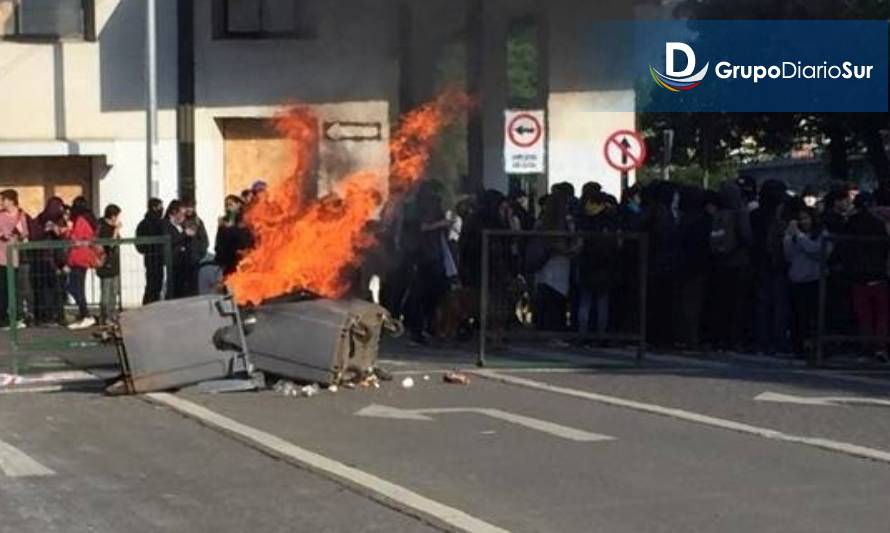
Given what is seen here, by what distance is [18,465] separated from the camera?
10.0 meters

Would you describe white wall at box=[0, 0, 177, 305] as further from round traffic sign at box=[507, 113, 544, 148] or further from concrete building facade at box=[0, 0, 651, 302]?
round traffic sign at box=[507, 113, 544, 148]

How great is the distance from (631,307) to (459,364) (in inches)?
76.4

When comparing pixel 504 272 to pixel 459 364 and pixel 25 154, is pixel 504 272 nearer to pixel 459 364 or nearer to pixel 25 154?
pixel 459 364

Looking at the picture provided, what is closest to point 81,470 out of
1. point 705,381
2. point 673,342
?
point 705,381

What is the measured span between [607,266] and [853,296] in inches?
97.6

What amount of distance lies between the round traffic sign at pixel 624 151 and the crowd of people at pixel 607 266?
447cm

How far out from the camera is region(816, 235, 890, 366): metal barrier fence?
15.9 meters

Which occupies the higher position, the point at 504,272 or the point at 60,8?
the point at 60,8

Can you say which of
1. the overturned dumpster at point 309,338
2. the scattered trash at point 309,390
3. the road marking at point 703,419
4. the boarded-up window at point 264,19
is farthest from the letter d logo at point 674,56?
the scattered trash at point 309,390

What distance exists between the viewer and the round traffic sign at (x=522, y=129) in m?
20.7

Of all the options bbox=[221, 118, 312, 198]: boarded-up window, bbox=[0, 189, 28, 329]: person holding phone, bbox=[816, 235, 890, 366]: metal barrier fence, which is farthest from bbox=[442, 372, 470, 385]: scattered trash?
bbox=[221, 118, 312, 198]: boarded-up window

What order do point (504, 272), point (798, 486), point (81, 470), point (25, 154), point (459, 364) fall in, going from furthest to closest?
1. point (25, 154)
2. point (504, 272)
3. point (459, 364)
4. point (81, 470)
5. point (798, 486)

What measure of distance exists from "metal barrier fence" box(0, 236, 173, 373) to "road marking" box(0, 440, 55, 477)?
4.19 m

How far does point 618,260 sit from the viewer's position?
54.3 feet
